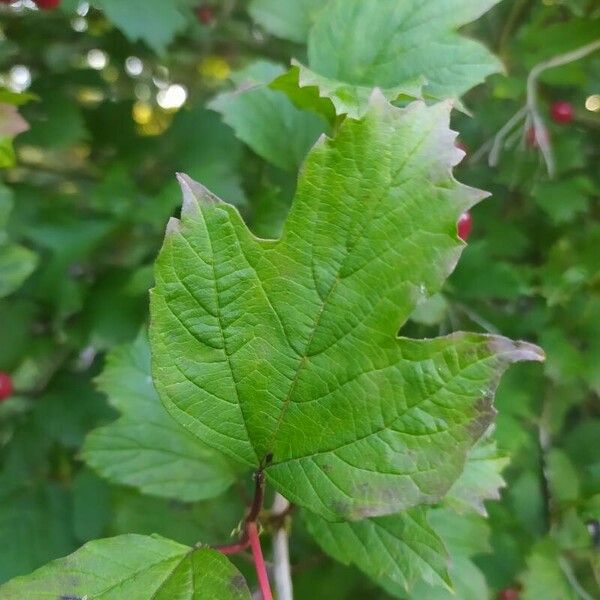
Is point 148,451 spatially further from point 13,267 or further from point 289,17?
point 289,17

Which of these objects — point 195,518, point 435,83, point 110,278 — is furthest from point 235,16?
point 195,518

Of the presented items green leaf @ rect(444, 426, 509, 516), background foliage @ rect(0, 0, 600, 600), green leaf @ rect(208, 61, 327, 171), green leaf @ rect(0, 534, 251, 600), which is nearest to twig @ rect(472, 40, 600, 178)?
background foliage @ rect(0, 0, 600, 600)

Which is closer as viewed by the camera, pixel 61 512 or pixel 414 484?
pixel 414 484

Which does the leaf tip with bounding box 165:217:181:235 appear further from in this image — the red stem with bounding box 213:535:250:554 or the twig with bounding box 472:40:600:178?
the twig with bounding box 472:40:600:178

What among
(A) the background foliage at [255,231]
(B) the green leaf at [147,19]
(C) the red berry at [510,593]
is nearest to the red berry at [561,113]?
(A) the background foliage at [255,231]

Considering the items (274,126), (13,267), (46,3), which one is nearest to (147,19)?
(46,3)

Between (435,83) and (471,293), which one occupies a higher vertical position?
(435,83)

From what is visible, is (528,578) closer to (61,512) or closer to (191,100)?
(61,512)

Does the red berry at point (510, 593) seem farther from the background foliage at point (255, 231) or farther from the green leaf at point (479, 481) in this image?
the green leaf at point (479, 481)
